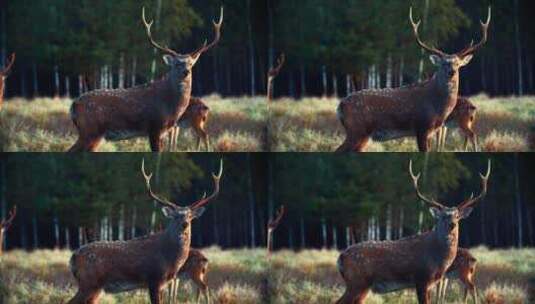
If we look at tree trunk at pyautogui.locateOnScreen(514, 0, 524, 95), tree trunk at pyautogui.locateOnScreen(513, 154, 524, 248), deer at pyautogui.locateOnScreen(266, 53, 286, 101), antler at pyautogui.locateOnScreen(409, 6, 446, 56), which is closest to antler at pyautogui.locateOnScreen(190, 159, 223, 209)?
deer at pyautogui.locateOnScreen(266, 53, 286, 101)

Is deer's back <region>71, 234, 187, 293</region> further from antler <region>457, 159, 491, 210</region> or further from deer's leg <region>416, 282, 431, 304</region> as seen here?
antler <region>457, 159, 491, 210</region>

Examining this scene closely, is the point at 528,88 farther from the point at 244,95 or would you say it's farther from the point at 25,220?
the point at 25,220

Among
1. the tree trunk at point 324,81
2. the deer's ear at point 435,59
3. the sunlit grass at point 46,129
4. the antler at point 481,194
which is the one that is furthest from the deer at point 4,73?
the antler at point 481,194

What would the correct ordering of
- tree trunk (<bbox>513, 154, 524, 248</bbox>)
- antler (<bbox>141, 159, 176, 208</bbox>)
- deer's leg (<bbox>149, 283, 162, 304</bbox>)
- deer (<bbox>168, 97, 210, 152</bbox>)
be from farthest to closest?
tree trunk (<bbox>513, 154, 524, 248</bbox>) < deer (<bbox>168, 97, 210, 152</bbox>) < antler (<bbox>141, 159, 176, 208</bbox>) < deer's leg (<bbox>149, 283, 162, 304</bbox>)

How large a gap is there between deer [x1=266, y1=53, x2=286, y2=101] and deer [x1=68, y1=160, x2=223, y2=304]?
42.9 inches

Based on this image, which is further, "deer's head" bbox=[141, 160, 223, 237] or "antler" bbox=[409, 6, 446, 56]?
"antler" bbox=[409, 6, 446, 56]

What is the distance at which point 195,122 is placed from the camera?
13.7 metres

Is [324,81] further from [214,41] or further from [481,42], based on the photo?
[481,42]

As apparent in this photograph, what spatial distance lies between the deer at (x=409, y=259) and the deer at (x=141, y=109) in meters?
1.63

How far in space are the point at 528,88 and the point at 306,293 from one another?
88.2 inches

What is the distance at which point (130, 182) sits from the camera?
1366 cm

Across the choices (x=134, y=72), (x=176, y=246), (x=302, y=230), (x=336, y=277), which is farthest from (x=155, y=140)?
(x=336, y=277)

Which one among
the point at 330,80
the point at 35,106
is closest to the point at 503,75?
the point at 330,80

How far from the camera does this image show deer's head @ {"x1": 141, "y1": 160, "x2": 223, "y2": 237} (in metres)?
13.5
